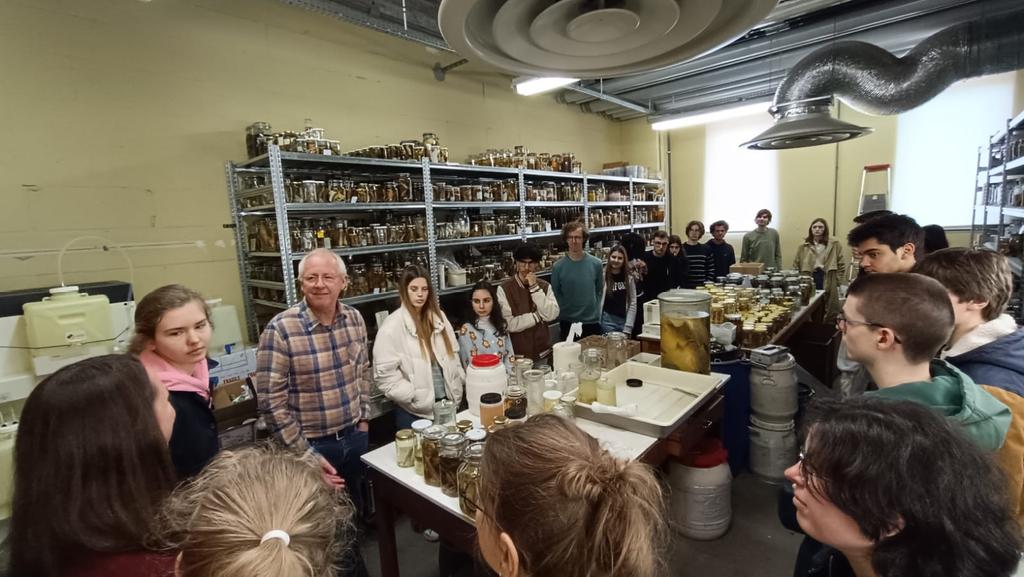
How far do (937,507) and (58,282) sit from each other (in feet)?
12.5

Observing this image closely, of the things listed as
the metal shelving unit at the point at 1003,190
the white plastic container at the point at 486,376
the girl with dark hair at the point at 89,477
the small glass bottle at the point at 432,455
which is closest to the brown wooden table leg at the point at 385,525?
the small glass bottle at the point at 432,455

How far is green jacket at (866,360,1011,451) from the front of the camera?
1015 mm

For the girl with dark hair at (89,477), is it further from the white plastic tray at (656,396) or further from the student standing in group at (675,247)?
the student standing in group at (675,247)

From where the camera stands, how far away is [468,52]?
102cm

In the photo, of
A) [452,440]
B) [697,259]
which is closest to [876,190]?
[697,259]

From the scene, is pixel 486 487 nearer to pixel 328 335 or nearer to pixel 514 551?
pixel 514 551

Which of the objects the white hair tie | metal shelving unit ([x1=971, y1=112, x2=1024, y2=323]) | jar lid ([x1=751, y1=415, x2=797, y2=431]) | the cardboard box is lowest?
jar lid ([x1=751, y1=415, x2=797, y2=431])

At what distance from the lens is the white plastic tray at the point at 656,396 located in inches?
67.1

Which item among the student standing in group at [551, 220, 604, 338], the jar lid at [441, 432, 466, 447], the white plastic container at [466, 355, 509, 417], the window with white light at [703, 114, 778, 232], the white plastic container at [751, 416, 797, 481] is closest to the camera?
the jar lid at [441, 432, 466, 447]

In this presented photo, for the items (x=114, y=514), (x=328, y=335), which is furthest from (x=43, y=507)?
(x=328, y=335)

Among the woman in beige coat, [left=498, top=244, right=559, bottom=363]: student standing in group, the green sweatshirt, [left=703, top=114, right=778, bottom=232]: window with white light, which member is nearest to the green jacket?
[left=498, top=244, right=559, bottom=363]: student standing in group

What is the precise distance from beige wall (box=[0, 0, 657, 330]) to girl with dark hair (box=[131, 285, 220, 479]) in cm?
164

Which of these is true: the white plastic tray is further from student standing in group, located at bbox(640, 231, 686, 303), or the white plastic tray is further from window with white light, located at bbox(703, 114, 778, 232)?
window with white light, located at bbox(703, 114, 778, 232)

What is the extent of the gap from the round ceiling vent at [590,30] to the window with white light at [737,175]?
6.12 m
